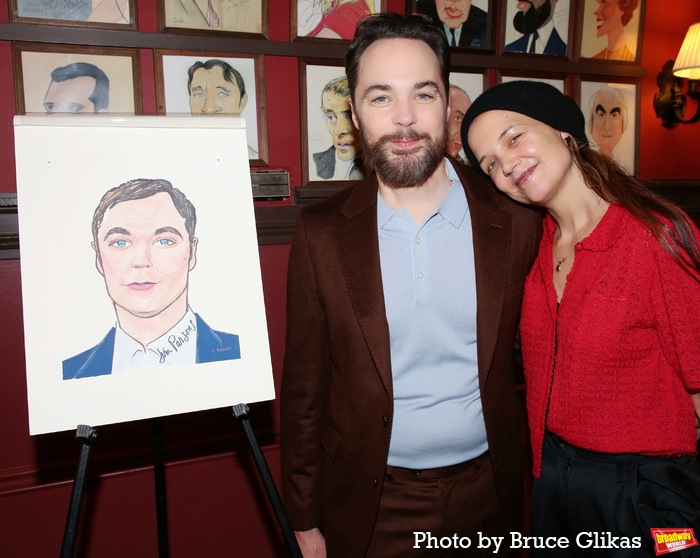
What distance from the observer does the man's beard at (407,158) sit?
1.44 meters

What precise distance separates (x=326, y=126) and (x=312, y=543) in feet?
4.94

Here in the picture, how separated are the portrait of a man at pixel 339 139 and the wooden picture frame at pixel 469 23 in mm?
496

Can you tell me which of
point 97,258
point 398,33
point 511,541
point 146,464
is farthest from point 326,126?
point 511,541

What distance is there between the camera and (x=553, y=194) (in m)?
1.40

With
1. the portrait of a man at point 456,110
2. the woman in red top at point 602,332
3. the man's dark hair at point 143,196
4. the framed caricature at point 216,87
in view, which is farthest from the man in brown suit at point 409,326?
the portrait of a man at point 456,110

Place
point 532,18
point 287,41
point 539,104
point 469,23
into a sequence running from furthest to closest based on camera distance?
point 532,18, point 469,23, point 287,41, point 539,104

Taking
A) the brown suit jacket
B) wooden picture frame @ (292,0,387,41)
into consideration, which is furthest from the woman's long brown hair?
wooden picture frame @ (292,0,387,41)

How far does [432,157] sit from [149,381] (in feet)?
2.99

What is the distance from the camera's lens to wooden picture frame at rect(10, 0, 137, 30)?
1.75 metres

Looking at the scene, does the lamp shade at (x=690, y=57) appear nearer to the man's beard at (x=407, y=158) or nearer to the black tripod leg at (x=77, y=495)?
the man's beard at (x=407, y=158)

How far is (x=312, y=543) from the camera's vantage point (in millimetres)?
1611

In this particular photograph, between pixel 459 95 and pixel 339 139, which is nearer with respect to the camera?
pixel 339 139

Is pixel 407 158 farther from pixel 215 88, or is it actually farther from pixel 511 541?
pixel 511 541

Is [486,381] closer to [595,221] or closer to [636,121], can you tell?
[595,221]
